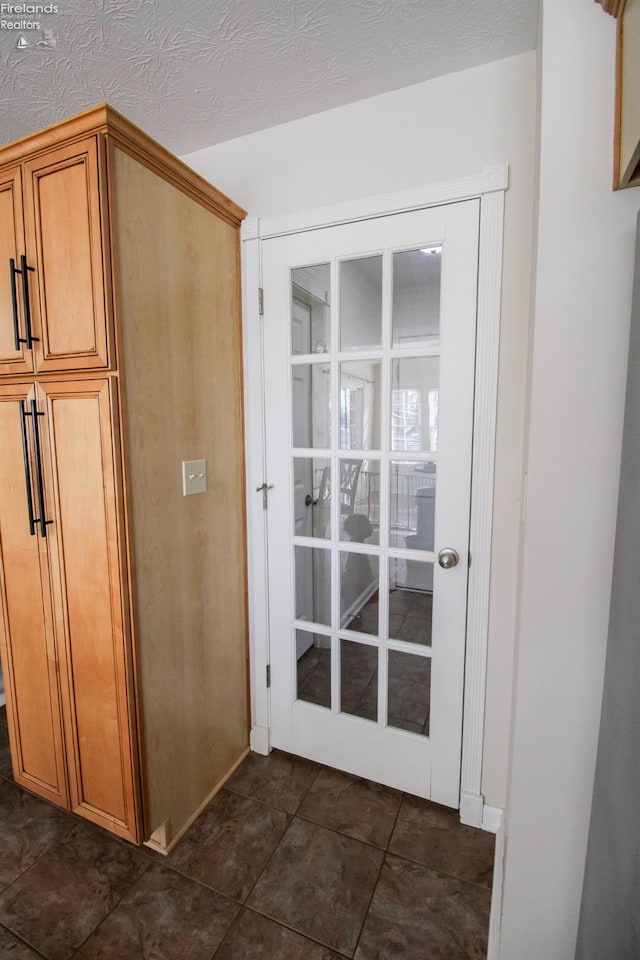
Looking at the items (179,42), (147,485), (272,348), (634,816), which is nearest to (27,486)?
(147,485)

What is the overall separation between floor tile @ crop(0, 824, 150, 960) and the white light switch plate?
1261 millimetres

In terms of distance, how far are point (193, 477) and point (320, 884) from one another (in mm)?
1394

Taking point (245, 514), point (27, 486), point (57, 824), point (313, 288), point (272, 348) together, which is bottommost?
point (57, 824)

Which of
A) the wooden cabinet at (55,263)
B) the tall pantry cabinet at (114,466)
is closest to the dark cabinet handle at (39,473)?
the tall pantry cabinet at (114,466)

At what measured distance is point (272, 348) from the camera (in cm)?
173

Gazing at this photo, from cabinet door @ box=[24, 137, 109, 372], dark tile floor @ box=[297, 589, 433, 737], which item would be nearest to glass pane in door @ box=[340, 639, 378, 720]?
dark tile floor @ box=[297, 589, 433, 737]

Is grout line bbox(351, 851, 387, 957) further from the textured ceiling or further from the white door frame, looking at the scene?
the textured ceiling

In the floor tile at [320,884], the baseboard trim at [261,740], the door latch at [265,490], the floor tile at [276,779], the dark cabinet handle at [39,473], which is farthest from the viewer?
the baseboard trim at [261,740]

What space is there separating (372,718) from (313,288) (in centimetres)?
173

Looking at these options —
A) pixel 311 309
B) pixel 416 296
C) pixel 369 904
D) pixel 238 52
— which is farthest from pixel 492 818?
pixel 238 52

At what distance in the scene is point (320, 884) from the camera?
1.38 meters

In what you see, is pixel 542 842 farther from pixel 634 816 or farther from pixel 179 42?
pixel 179 42

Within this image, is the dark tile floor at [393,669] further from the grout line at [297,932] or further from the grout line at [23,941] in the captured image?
the grout line at [23,941]

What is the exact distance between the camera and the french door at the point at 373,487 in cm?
149
